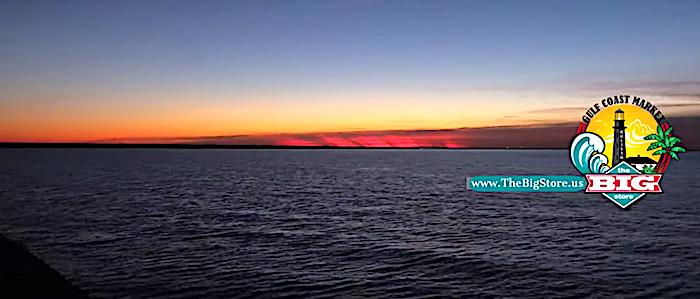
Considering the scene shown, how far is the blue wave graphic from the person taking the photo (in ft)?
97.1

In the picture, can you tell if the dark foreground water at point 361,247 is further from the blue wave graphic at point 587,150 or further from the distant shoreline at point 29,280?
the blue wave graphic at point 587,150

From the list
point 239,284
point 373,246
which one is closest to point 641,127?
point 373,246

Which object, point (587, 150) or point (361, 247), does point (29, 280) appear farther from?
point (587, 150)

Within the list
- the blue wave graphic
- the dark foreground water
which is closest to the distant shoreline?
the dark foreground water

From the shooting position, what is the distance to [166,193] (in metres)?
68.3

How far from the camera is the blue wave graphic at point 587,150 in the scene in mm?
29609

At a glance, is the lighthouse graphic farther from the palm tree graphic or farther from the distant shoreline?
Result: the distant shoreline

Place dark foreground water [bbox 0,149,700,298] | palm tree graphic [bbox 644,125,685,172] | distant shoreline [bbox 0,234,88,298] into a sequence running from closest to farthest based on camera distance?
distant shoreline [bbox 0,234,88,298]
dark foreground water [bbox 0,149,700,298]
palm tree graphic [bbox 644,125,685,172]

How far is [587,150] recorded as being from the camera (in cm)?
Result: 3048

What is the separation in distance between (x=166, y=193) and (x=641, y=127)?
5677 centimetres

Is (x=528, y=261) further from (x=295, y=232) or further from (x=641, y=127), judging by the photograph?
(x=295, y=232)

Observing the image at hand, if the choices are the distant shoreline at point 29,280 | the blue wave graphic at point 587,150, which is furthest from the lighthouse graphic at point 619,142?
the distant shoreline at point 29,280

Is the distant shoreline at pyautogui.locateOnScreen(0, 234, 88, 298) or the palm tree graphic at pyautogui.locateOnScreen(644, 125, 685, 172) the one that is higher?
the palm tree graphic at pyautogui.locateOnScreen(644, 125, 685, 172)

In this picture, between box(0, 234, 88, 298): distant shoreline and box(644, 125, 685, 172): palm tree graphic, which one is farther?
box(644, 125, 685, 172): palm tree graphic
